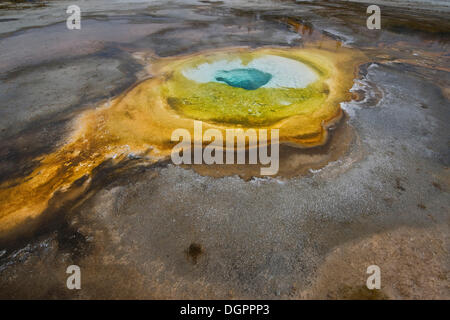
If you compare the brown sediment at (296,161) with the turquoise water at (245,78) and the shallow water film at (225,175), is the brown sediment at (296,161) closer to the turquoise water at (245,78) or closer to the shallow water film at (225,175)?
the shallow water film at (225,175)

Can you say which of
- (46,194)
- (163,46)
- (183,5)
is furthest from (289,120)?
(183,5)

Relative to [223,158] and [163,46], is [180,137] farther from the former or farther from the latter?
[163,46]

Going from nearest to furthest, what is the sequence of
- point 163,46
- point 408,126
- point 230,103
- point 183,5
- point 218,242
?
point 218,242
point 408,126
point 230,103
point 163,46
point 183,5

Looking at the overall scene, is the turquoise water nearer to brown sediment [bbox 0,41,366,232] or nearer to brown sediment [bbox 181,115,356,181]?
brown sediment [bbox 0,41,366,232]

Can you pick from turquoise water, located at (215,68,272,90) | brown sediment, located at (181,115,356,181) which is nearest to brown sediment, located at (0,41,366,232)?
brown sediment, located at (181,115,356,181)

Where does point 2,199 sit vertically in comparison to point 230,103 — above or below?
below

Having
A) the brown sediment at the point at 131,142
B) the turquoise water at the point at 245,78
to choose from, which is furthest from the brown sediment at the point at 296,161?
the turquoise water at the point at 245,78
